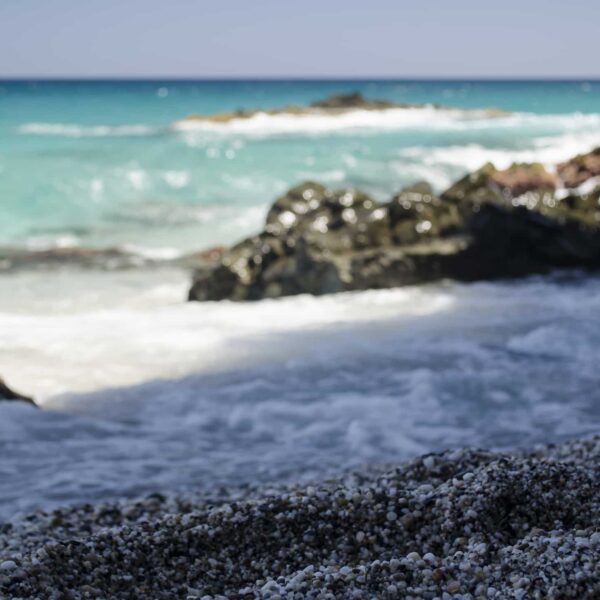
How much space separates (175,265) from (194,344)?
5.73m

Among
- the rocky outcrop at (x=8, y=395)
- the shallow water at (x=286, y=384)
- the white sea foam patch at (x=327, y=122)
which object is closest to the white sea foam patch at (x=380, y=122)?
the white sea foam patch at (x=327, y=122)

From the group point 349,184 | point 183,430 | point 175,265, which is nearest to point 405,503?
point 183,430

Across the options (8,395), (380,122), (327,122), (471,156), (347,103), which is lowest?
(8,395)

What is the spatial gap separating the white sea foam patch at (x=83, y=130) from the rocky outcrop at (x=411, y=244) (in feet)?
80.1

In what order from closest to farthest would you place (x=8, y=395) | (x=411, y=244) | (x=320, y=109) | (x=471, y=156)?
(x=8, y=395) → (x=411, y=244) → (x=471, y=156) → (x=320, y=109)

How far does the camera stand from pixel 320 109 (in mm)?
46844

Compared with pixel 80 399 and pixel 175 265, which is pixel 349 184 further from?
pixel 80 399

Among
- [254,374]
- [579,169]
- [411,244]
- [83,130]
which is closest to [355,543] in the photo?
[254,374]

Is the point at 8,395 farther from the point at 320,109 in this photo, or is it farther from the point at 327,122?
the point at 320,109

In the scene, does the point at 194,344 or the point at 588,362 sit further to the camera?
the point at 194,344

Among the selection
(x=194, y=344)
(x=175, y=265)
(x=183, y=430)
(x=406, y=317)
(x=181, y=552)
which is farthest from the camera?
(x=175, y=265)

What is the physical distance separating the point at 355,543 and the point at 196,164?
22.1 meters

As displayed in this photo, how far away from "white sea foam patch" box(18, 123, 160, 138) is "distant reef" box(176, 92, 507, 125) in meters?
2.90

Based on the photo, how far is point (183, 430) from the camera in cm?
591
